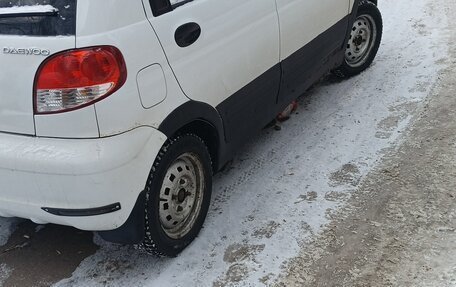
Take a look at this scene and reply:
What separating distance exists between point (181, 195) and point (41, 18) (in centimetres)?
125

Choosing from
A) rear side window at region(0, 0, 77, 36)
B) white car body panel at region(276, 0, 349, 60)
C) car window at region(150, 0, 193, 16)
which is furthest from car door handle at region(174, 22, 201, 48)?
white car body panel at region(276, 0, 349, 60)

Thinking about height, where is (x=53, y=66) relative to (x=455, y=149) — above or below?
above

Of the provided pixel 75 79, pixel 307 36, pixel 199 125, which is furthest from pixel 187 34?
pixel 307 36

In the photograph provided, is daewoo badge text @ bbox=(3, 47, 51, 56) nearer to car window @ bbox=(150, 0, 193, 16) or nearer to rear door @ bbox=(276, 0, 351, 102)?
car window @ bbox=(150, 0, 193, 16)

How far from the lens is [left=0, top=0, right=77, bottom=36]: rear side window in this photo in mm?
2461

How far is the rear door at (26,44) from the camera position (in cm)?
246

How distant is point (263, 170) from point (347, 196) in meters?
0.69

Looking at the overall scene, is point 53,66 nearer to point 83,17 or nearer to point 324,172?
point 83,17

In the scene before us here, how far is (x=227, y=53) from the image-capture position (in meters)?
3.21

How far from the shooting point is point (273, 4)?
358 centimetres

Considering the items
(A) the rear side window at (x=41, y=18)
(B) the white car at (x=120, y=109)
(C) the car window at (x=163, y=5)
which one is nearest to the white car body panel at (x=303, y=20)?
(B) the white car at (x=120, y=109)

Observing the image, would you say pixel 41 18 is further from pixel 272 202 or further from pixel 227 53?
pixel 272 202

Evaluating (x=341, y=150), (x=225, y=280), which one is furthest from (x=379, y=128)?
(x=225, y=280)

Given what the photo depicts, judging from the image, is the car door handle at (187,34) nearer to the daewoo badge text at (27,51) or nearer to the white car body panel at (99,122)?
the white car body panel at (99,122)
